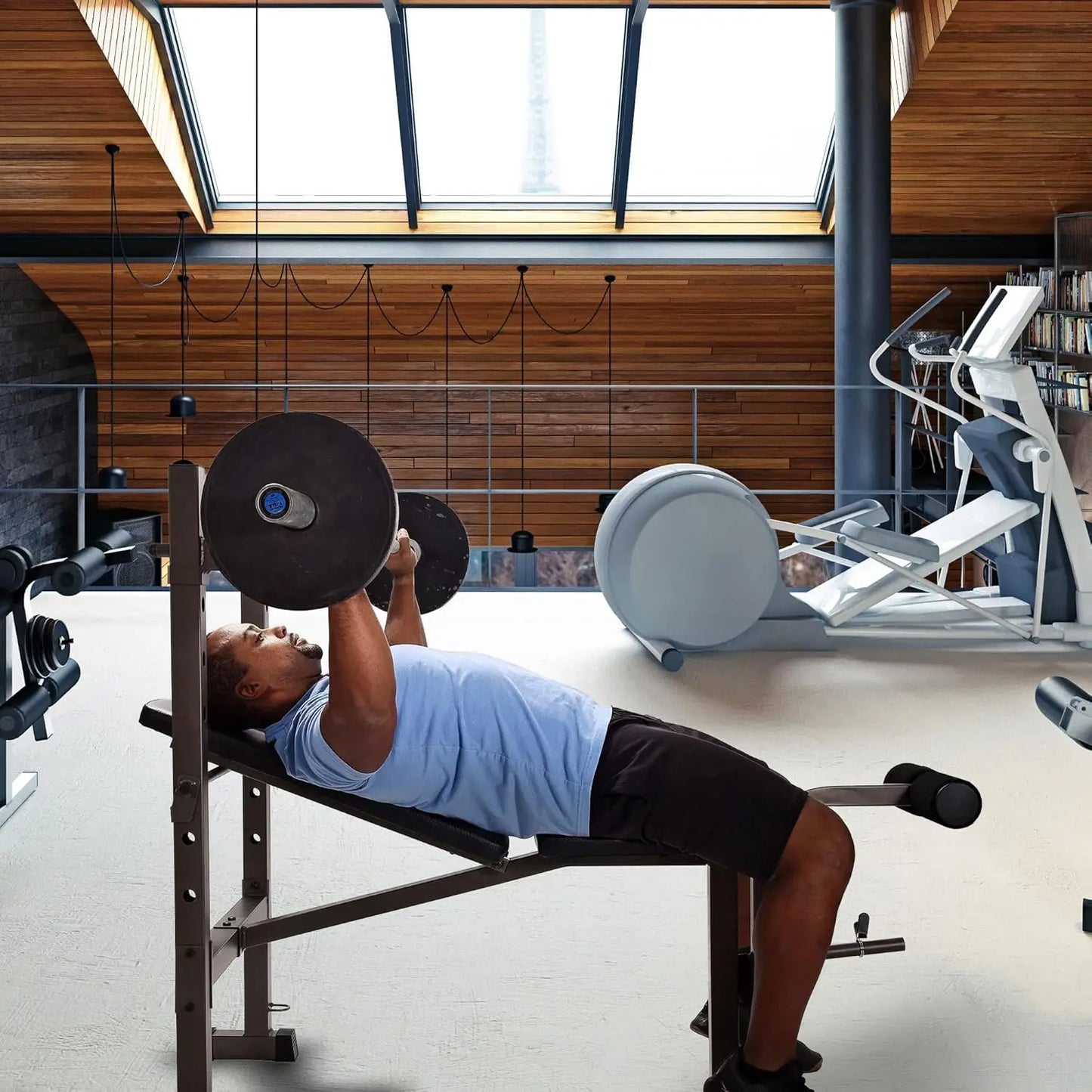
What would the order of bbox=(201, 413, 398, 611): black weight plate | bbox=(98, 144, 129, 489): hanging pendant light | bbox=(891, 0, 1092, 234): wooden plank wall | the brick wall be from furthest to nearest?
1. the brick wall
2. bbox=(98, 144, 129, 489): hanging pendant light
3. bbox=(891, 0, 1092, 234): wooden plank wall
4. bbox=(201, 413, 398, 611): black weight plate

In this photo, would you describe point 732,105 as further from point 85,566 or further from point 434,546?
point 434,546

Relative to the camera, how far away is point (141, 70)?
19.9 feet

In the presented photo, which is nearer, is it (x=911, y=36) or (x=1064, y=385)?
(x=911, y=36)

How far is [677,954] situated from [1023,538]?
9.11 feet

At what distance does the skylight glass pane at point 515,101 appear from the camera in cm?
648

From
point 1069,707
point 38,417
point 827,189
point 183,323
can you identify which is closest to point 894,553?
point 1069,707

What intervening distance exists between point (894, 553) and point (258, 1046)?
2772 millimetres

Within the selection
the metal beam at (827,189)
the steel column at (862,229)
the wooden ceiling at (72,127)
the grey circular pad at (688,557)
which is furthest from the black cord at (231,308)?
the grey circular pad at (688,557)

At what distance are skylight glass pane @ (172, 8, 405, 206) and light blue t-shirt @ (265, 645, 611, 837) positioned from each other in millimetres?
5428

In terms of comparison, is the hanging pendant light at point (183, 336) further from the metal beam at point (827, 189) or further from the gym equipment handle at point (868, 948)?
the gym equipment handle at point (868, 948)

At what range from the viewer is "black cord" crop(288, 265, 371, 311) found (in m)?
7.70

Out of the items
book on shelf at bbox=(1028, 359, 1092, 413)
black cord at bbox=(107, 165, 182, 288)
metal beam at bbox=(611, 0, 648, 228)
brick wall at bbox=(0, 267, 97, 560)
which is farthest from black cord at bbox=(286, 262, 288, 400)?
book on shelf at bbox=(1028, 359, 1092, 413)

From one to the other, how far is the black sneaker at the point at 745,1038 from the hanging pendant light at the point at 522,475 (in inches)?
199

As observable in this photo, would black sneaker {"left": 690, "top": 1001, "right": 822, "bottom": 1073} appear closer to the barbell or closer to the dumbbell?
the barbell
